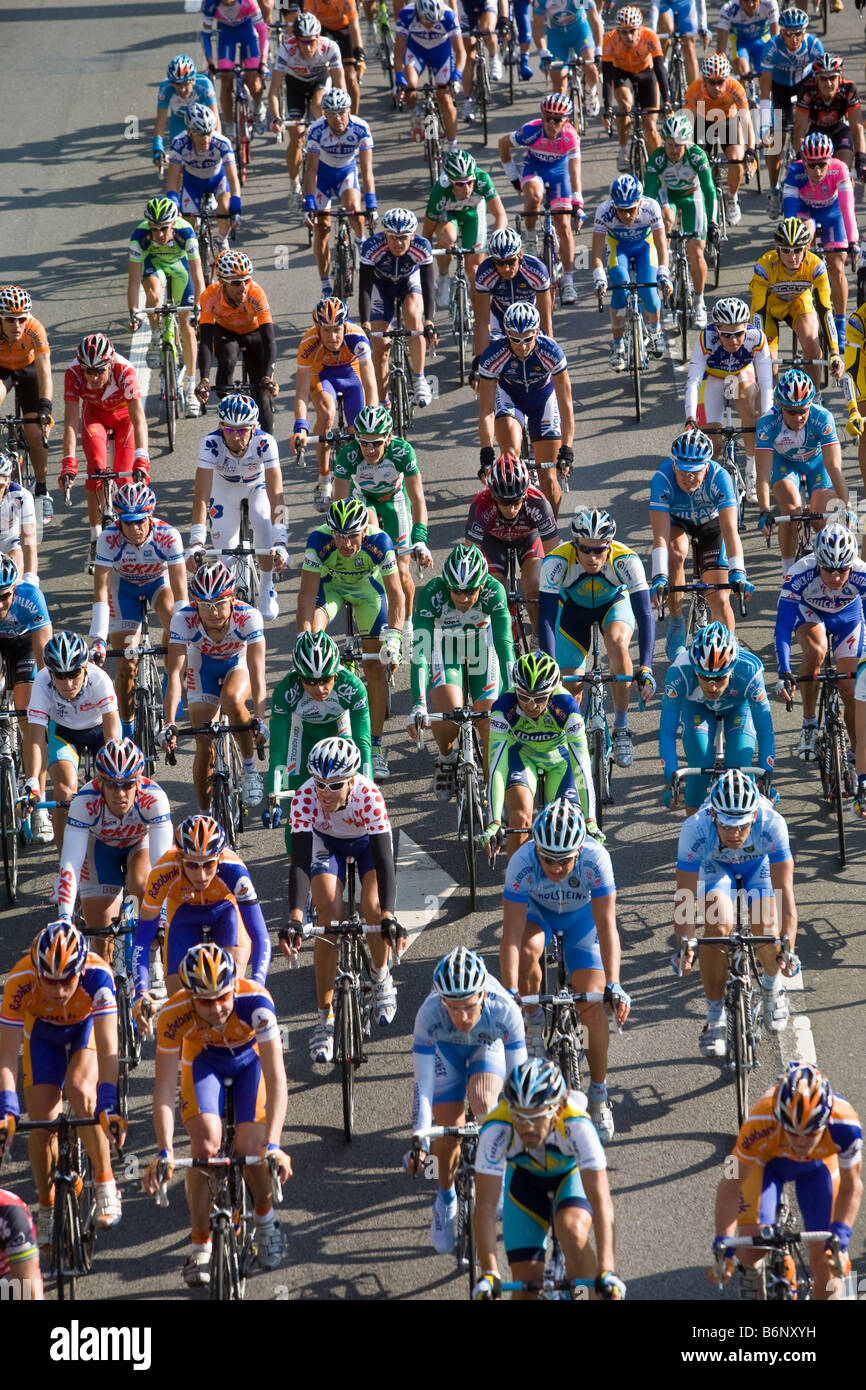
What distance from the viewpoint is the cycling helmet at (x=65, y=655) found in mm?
14367

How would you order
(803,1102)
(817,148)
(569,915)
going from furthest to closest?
(817,148) → (569,915) → (803,1102)

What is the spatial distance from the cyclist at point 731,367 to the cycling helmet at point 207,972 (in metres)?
8.93

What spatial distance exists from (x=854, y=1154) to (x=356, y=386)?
35.3ft

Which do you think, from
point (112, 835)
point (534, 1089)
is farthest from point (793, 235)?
point (534, 1089)

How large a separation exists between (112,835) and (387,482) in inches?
198

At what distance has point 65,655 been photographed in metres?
14.4

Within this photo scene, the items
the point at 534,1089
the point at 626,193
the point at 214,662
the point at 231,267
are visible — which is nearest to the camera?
the point at 534,1089

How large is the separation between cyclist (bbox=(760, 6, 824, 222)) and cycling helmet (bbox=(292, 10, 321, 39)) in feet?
17.7

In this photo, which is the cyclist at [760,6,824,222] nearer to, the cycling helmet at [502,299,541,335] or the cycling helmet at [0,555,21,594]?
the cycling helmet at [502,299,541,335]

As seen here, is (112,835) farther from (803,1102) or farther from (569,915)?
(803,1102)

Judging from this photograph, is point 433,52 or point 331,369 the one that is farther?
point 433,52

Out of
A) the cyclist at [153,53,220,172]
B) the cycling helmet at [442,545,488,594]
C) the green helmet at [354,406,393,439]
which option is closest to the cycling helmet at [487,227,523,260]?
the green helmet at [354,406,393,439]

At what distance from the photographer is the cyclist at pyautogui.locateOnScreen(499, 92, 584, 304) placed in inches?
908

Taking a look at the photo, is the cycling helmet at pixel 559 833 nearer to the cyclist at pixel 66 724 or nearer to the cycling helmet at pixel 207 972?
the cycling helmet at pixel 207 972
